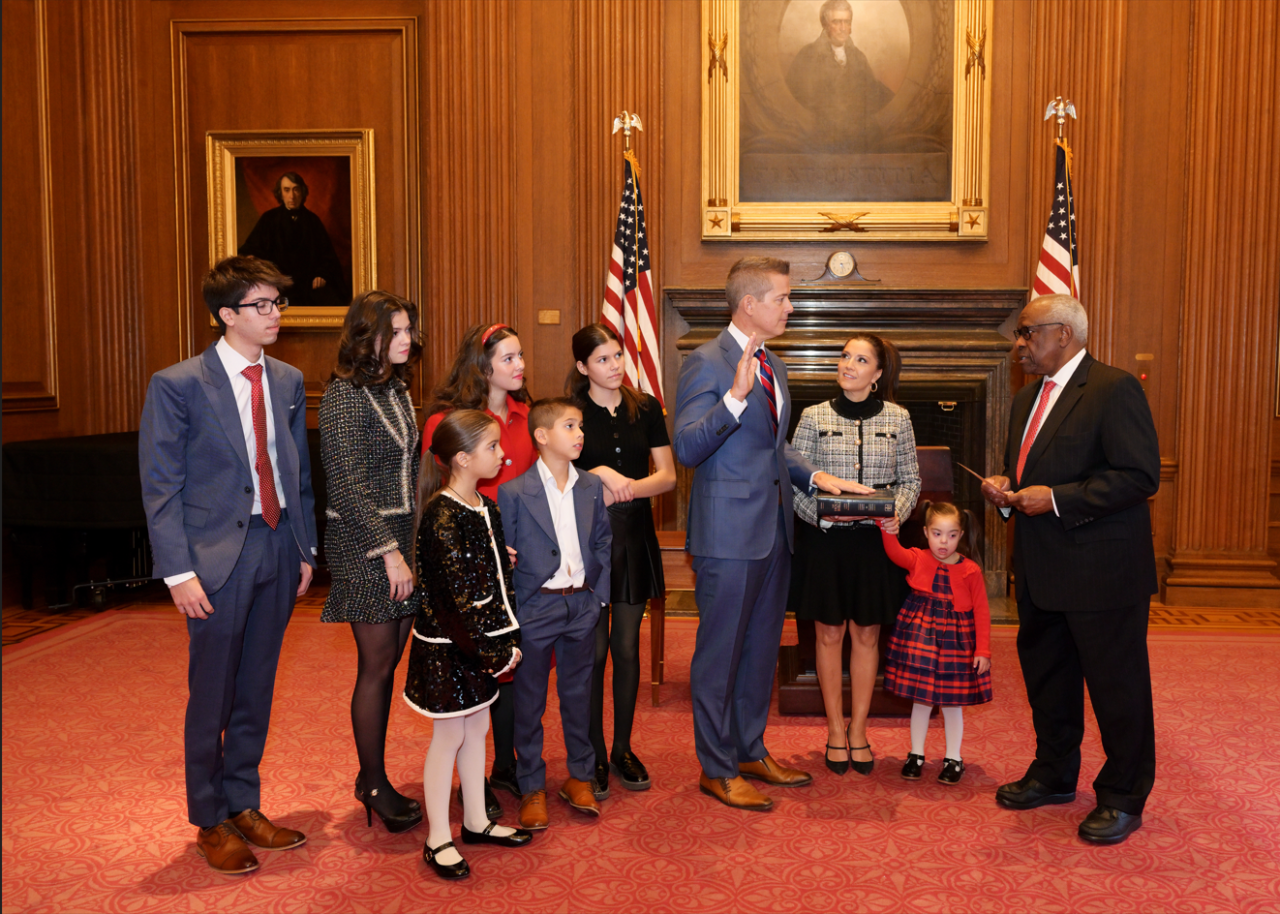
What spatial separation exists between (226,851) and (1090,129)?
7.11 meters

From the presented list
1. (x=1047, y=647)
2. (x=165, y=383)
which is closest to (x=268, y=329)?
(x=165, y=383)

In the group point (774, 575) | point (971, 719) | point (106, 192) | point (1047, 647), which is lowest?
point (971, 719)

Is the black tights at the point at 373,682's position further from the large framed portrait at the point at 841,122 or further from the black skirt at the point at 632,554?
the large framed portrait at the point at 841,122

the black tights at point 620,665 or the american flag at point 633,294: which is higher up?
the american flag at point 633,294

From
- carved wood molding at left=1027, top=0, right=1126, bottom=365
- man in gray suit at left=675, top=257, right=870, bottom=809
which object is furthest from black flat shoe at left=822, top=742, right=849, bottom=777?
carved wood molding at left=1027, top=0, right=1126, bottom=365

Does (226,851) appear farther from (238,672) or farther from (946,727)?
(946,727)

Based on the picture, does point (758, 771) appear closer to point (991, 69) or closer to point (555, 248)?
point (555, 248)

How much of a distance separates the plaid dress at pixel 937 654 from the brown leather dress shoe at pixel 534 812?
145 centimetres

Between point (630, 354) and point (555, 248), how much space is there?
1315mm

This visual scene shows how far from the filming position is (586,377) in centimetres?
389

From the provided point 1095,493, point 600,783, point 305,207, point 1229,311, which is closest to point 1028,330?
point 1095,493

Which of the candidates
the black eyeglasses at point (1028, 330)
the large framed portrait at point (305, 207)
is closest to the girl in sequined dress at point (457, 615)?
the black eyeglasses at point (1028, 330)

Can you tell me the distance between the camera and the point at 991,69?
24.2 ft

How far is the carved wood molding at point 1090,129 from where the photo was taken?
7.27 meters
